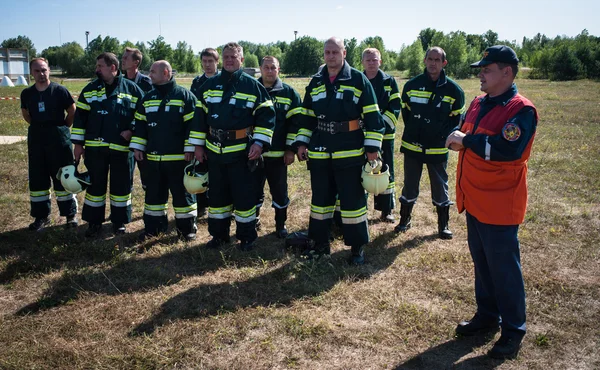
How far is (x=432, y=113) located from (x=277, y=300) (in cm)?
312

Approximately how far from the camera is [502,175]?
136 inches

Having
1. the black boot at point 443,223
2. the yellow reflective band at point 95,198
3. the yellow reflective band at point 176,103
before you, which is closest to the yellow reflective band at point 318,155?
the yellow reflective band at point 176,103

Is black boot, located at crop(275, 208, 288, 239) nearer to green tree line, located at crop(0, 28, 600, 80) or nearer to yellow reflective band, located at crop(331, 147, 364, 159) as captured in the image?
yellow reflective band, located at crop(331, 147, 364, 159)

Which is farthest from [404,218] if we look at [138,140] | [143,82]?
[143,82]

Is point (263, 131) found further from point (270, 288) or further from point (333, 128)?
point (270, 288)

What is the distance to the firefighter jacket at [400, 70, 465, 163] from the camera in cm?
585

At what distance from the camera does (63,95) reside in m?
6.25

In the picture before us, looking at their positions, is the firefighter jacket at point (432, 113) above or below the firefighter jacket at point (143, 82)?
below

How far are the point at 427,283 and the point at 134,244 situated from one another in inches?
144

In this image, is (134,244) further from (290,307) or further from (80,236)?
(290,307)

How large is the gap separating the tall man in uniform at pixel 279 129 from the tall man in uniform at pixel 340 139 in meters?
0.64

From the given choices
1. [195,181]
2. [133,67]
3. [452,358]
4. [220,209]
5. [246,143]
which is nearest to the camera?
[452,358]

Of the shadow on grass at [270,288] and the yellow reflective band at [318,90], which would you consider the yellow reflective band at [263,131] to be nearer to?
the yellow reflective band at [318,90]

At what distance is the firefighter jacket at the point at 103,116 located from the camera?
5.94 metres
